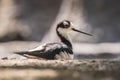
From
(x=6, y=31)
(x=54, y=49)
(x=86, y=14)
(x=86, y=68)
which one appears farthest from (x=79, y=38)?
(x=86, y=68)

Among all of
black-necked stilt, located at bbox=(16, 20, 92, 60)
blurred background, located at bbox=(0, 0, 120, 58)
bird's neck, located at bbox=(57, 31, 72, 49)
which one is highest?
black-necked stilt, located at bbox=(16, 20, 92, 60)

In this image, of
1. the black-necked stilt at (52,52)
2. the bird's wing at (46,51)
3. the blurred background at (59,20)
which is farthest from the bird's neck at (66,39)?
the blurred background at (59,20)

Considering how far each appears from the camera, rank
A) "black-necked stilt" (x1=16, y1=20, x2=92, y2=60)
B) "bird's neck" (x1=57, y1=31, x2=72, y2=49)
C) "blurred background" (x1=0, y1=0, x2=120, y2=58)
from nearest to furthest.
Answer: "black-necked stilt" (x1=16, y1=20, x2=92, y2=60), "bird's neck" (x1=57, y1=31, x2=72, y2=49), "blurred background" (x1=0, y1=0, x2=120, y2=58)

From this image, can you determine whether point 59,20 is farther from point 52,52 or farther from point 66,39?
point 52,52

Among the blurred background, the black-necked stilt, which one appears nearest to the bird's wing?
the black-necked stilt

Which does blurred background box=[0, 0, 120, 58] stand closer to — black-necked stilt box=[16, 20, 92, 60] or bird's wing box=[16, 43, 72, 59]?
black-necked stilt box=[16, 20, 92, 60]

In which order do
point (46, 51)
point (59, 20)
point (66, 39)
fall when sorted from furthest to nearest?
1. point (59, 20)
2. point (66, 39)
3. point (46, 51)

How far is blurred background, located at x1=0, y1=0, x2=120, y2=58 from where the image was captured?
14.2m

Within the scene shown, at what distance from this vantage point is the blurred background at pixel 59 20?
14156 millimetres

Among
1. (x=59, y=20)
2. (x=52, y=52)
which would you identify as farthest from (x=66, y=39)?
(x=59, y=20)

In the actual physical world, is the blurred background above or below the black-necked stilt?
below

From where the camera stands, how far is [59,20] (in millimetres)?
14578

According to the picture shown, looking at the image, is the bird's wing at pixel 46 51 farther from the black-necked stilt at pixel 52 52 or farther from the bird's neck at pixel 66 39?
the bird's neck at pixel 66 39

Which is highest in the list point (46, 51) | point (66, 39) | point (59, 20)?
point (46, 51)
